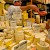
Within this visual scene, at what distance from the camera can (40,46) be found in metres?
1.26

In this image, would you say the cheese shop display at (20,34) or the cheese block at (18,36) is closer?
the cheese shop display at (20,34)

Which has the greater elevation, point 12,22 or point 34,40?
point 12,22

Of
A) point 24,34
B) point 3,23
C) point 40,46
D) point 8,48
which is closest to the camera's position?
point 40,46

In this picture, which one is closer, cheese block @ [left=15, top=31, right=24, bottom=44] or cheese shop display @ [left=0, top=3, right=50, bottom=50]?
cheese shop display @ [left=0, top=3, right=50, bottom=50]

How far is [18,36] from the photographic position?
5.21ft

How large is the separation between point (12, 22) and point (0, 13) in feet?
1.88

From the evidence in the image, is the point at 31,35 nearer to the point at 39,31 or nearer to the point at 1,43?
the point at 39,31

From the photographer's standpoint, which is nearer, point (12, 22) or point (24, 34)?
point (24, 34)

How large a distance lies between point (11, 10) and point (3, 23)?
0.74 ft

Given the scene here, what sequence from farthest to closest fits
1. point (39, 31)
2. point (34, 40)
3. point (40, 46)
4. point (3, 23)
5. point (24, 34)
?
point (3, 23) → point (39, 31) → point (24, 34) → point (34, 40) → point (40, 46)

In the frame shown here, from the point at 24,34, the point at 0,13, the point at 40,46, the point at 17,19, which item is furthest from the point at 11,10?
the point at 40,46

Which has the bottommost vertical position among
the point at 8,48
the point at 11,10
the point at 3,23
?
the point at 8,48

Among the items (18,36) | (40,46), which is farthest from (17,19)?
(40,46)

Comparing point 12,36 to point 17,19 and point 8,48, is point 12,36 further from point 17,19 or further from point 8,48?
point 17,19
